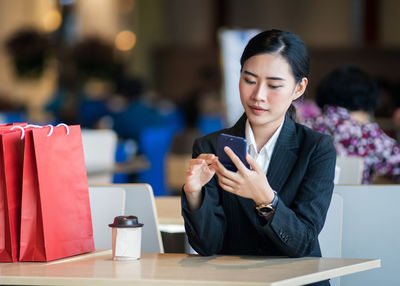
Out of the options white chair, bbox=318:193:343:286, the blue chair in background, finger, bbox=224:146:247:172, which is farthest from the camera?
the blue chair in background

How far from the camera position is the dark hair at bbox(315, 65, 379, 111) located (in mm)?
3105

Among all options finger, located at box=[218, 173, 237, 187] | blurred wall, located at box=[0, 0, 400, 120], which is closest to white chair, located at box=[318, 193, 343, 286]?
finger, located at box=[218, 173, 237, 187]

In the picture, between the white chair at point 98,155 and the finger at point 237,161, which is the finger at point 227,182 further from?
the white chair at point 98,155

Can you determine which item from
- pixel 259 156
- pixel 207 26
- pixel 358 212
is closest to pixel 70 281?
pixel 259 156

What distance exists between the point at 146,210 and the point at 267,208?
63 cm

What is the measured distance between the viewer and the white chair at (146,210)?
219 centimetres

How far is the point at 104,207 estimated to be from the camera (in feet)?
7.05

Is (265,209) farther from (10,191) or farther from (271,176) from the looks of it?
(10,191)

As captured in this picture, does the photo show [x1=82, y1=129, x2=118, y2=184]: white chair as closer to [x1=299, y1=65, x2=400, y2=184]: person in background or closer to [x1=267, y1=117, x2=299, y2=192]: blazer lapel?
[x1=299, y1=65, x2=400, y2=184]: person in background

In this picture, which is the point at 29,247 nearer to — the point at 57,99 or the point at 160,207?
the point at 160,207

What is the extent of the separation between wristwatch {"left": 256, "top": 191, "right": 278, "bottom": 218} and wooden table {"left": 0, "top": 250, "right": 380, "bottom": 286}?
11 centimetres

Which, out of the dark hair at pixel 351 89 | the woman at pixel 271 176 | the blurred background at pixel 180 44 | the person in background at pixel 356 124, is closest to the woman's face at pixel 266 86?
the woman at pixel 271 176

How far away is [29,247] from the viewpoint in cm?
174

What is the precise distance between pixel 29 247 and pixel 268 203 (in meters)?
0.61
